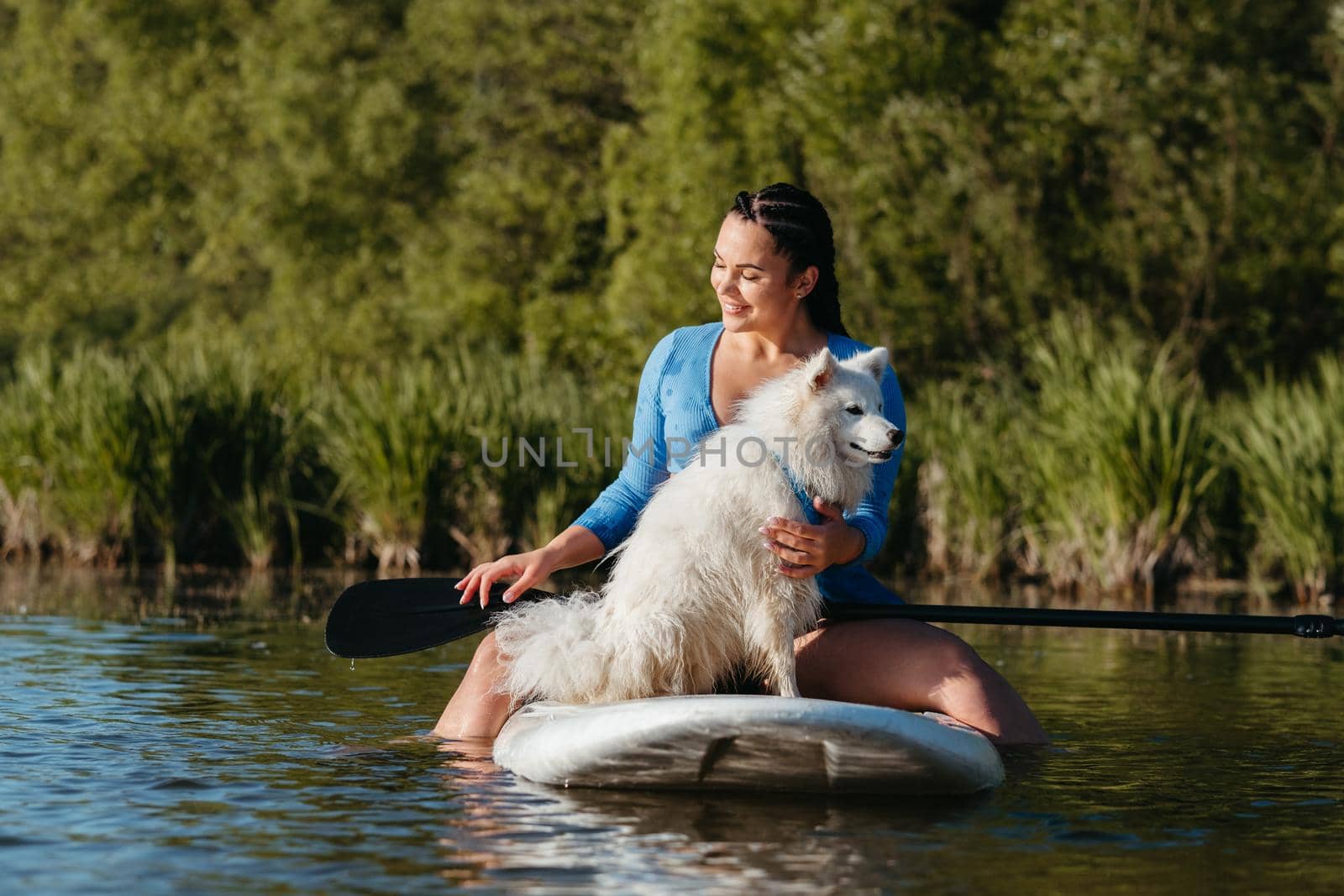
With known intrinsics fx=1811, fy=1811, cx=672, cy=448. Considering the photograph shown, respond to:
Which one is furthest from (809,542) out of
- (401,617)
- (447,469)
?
(447,469)

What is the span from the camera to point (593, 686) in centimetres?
534

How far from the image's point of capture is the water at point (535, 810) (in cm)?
421

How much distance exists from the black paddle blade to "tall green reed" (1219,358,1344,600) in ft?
27.4

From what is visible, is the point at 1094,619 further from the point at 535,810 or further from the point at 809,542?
the point at 535,810

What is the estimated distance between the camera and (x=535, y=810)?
16.1 feet

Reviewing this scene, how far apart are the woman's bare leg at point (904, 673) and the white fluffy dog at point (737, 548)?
39 cm

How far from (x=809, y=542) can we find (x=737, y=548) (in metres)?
0.20

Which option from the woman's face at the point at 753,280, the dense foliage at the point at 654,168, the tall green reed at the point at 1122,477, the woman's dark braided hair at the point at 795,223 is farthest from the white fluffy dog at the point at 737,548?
the dense foliage at the point at 654,168

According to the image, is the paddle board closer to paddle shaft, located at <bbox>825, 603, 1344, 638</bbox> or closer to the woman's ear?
paddle shaft, located at <bbox>825, 603, 1344, 638</bbox>

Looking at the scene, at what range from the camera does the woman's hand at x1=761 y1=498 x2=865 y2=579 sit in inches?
199

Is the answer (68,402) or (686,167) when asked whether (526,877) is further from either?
(686,167)

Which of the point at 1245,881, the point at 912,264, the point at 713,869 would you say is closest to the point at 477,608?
the point at 713,869

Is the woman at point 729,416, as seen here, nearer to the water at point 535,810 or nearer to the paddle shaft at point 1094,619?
the paddle shaft at point 1094,619

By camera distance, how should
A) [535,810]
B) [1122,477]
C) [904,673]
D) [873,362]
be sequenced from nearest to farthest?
[535,810], [873,362], [904,673], [1122,477]
